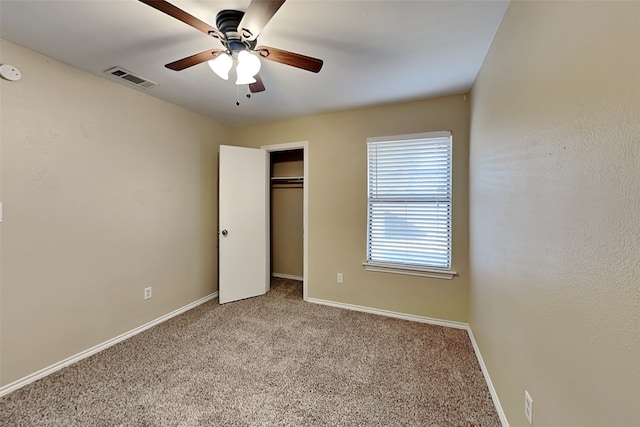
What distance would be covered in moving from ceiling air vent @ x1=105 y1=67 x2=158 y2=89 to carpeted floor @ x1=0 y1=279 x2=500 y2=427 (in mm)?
2439

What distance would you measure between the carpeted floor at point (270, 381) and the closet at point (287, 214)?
169cm

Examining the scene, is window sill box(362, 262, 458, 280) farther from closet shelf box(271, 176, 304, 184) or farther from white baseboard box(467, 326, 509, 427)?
closet shelf box(271, 176, 304, 184)

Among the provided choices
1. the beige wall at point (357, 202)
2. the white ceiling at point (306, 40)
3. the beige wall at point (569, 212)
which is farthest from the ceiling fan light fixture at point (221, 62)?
the beige wall at point (357, 202)

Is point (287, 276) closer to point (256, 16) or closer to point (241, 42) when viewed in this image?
point (241, 42)

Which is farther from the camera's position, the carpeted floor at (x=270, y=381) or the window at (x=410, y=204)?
the window at (x=410, y=204)

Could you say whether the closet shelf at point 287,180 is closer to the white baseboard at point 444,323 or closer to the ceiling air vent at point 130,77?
the white baseboard at point 444,323

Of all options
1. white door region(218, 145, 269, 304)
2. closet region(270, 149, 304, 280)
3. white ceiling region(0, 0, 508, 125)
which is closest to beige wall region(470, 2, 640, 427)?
white ceiling region(0, 0, 508, 125)

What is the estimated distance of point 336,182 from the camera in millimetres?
3221

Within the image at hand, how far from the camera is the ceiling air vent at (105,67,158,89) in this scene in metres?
2.19

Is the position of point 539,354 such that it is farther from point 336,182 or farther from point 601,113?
point 336,182

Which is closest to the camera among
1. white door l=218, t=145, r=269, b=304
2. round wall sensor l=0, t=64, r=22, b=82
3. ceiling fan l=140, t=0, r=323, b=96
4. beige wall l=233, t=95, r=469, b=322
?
ceiling fan l=140, t=0, r=323, b=96

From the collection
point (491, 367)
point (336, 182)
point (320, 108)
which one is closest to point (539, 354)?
point (491, 367)

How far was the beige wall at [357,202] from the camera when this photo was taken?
2691 millimetres

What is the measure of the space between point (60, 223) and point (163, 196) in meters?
0.92
